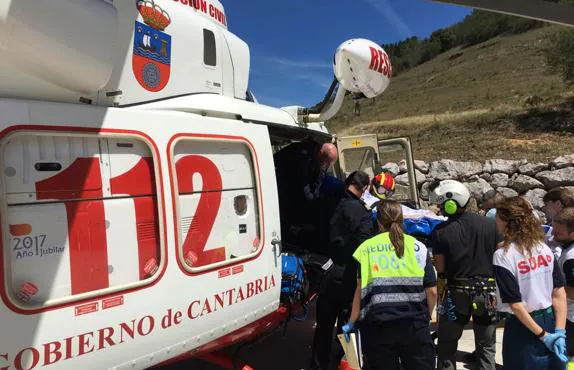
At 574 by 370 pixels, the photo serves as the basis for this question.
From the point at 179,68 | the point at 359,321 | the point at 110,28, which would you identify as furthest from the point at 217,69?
the point at 359,321

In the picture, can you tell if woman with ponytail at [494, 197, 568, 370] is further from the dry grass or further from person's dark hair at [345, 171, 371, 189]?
the dry grass

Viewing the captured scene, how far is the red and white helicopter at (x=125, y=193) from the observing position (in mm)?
2068

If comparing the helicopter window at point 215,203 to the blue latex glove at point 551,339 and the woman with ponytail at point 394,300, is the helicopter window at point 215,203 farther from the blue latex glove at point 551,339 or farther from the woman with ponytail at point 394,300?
the blue latex glove at point 551,339

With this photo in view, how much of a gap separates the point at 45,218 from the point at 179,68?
1.48 m

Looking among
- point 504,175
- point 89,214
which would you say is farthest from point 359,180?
point 504,175

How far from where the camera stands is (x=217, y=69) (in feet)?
11.9

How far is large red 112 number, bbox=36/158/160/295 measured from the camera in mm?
2193

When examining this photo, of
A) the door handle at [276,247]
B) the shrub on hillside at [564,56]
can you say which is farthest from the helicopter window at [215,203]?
the shrub on hillside at [564,56]

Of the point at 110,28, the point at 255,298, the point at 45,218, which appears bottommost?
the point at 255,298

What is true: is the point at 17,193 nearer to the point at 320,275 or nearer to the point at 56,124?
the point at 56,124

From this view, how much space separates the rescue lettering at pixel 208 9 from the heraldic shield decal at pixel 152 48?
0.43 meters

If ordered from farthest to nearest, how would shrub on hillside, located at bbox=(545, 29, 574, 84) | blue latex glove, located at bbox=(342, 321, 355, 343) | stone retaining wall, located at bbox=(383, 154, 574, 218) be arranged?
shrub on hillside, located at bbox=(545, 29, 574, 84), stone retaining wall, located at bbox=(383, 154, 574, 218), blue latex glove, located at bbox=(342, 321, 355, 343)

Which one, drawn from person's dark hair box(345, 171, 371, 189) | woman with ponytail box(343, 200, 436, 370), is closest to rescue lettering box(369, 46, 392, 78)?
person's dark hair box(345, 171, 371, 189)

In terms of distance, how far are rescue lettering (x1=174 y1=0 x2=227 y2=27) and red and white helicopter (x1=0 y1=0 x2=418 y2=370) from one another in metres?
0.03
